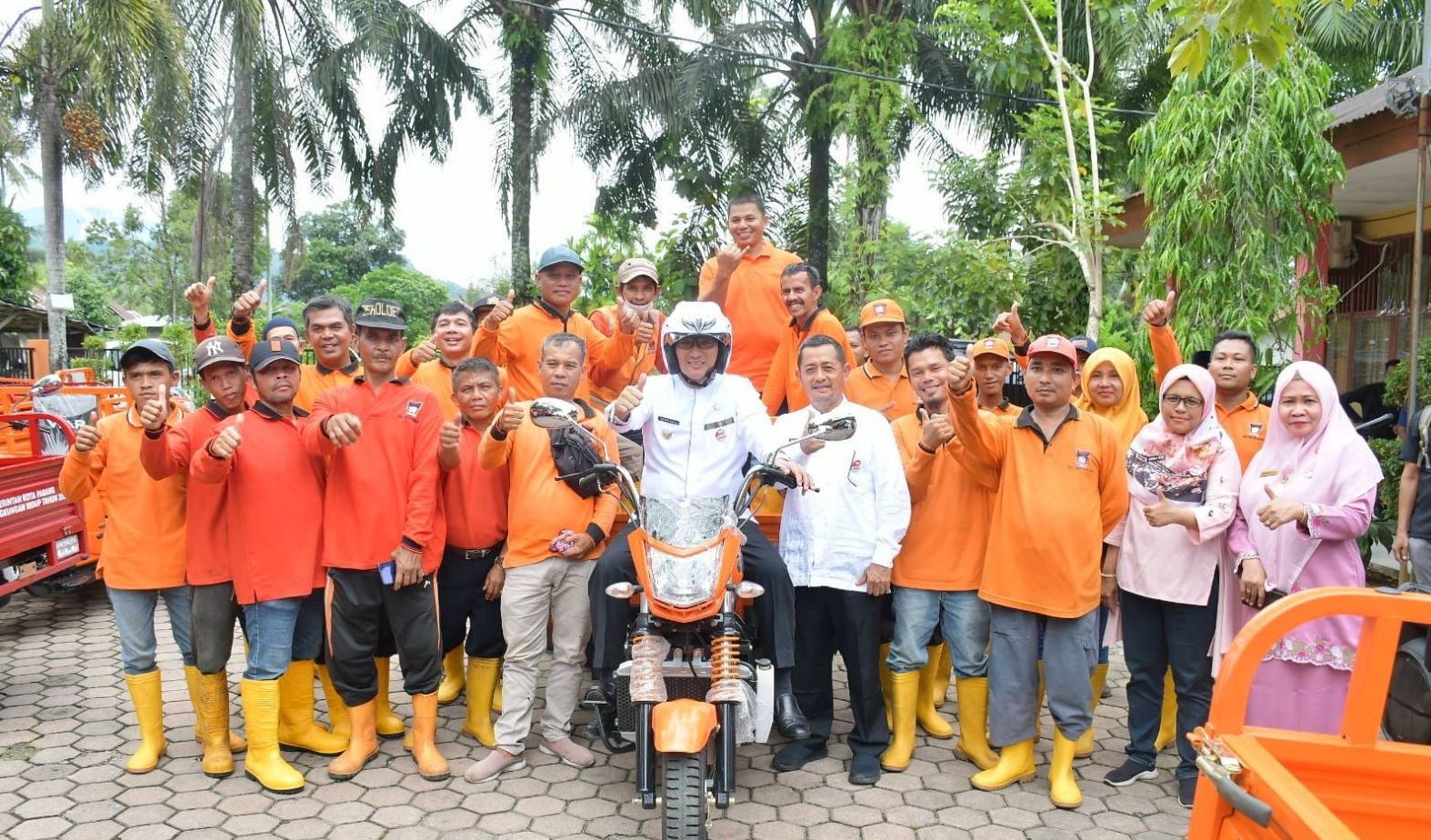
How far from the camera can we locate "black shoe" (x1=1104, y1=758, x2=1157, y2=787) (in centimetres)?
437

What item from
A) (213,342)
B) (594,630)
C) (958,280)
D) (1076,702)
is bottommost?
(1076,702)

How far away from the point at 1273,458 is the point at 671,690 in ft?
8.62

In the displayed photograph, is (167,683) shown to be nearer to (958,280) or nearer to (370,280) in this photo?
(958,280)

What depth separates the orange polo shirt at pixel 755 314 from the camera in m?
5.86

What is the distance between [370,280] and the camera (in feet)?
140

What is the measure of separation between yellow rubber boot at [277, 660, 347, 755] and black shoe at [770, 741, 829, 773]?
1.99 metres

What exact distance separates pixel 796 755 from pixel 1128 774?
1.44 m

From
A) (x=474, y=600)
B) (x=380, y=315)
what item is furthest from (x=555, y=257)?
(x=474, y=600)

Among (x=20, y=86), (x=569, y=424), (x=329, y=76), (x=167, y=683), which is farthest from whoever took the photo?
(x=20, y=86)

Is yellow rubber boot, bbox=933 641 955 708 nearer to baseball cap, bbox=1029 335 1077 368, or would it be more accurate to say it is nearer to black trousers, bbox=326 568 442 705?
Result: baseball cap, bbox=1029 335 1077 368

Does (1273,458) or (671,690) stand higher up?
(1273,458)

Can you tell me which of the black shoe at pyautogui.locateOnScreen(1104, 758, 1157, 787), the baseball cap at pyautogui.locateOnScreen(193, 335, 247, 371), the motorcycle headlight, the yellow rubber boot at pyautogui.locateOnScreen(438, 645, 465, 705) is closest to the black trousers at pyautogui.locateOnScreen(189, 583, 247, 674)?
the baseball cap at pyautogui.locateOnScreen(193, 335, 247, 371)

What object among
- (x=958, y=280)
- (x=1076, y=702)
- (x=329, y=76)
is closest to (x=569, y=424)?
(x=1076, y=702)

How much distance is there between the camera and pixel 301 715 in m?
4.59
